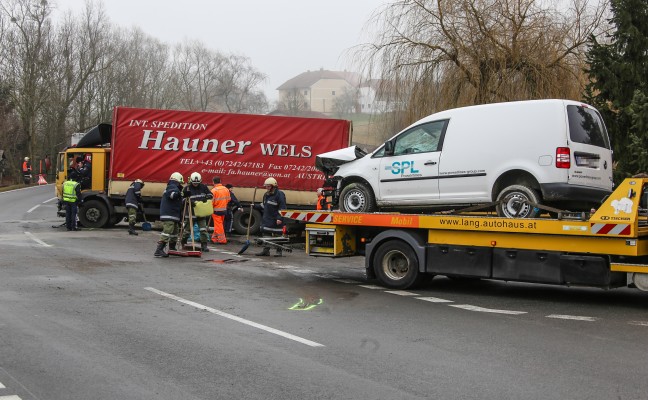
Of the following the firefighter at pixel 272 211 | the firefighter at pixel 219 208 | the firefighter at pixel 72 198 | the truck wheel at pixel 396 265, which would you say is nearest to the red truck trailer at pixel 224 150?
the firefighter at pixel 72 198

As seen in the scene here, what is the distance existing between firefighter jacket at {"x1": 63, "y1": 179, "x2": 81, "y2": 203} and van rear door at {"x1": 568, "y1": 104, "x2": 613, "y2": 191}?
14.3 meters

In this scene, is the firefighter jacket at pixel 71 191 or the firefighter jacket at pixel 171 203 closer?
the firefighter jacket at pixel 171 203

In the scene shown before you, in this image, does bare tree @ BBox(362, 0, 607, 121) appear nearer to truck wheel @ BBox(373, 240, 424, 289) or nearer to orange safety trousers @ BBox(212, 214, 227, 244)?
orange safety trousers @ BBox(212, 214, 227, 244)

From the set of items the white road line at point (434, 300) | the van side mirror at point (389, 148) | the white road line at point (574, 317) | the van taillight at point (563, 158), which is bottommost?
the white road line at point (434, 300)

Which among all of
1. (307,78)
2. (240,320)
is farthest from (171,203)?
(307,78)

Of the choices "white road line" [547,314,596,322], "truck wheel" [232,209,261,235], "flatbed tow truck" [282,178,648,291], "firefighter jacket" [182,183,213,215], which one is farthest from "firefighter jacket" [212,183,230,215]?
"white road line" [547,314,596,322]

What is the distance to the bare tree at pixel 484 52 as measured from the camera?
18.8 meters

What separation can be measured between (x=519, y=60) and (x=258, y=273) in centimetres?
986

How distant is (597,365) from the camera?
650cm

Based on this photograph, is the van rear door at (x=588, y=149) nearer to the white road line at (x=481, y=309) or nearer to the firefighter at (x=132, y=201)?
the white road line at (x=481, y=309)

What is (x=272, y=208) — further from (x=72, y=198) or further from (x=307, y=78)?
(x=307, y=78)

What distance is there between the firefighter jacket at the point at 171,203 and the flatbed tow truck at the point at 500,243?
3.21 metres

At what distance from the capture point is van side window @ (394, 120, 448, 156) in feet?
36.0

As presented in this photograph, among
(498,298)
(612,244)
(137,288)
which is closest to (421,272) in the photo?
(498,298)
